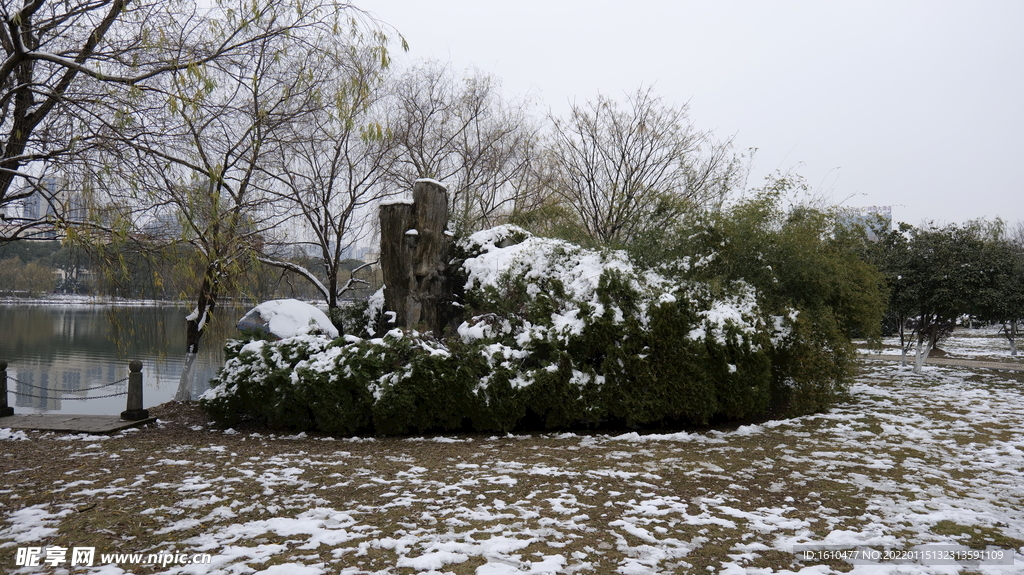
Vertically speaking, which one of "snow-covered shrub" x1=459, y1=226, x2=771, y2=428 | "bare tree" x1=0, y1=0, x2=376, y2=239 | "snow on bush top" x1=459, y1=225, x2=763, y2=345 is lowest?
"snow-covered shrub" x1=459, y1=226, x2=771, y2=428

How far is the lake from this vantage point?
360 inches

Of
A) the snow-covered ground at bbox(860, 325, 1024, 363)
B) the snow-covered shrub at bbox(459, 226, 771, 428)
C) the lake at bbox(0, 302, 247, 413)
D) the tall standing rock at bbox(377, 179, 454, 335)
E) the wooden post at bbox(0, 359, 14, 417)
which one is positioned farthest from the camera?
the snow-covered ground at bbox(860, 325, 1024, 363)

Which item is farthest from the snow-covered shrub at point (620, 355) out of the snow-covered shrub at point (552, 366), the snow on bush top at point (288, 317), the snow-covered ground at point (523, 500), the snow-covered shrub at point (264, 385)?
the snow on bush top at point (288, 317)

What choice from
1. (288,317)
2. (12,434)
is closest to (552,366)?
(288,317)

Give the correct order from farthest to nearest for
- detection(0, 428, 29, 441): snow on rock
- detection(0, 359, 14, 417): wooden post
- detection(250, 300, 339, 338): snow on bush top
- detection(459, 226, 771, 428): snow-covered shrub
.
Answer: detection(250, 300, 339, 338): snow on bush top → detection(0, 359, 14, 417): wooden post → detection(0, 428, 29, 441): snow on rock → detection(459, 226, 771, 428): snow-covered shrub

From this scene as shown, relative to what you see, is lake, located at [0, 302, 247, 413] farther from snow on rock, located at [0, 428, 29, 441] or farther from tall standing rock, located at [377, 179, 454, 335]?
tall standing rock, located at [377, 179, 454, 335]

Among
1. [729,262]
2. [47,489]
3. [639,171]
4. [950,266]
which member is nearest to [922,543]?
[729,262]

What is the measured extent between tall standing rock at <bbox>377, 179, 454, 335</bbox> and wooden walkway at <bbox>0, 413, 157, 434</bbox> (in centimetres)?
413

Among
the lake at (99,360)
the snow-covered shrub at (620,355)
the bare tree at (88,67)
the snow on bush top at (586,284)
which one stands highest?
the bare tree at (88,67)

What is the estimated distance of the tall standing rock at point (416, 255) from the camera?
9.38 m

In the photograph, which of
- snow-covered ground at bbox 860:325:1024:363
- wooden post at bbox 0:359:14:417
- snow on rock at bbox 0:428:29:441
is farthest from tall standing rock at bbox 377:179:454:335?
snow-covered ground at bbox 860:325:1024:363

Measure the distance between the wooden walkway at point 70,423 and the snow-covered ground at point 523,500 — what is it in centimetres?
78

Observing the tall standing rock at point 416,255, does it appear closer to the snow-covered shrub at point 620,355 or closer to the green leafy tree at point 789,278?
the snow-covered shrub at point 620,355

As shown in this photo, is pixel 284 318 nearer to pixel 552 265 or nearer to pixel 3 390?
pixel 3 390
